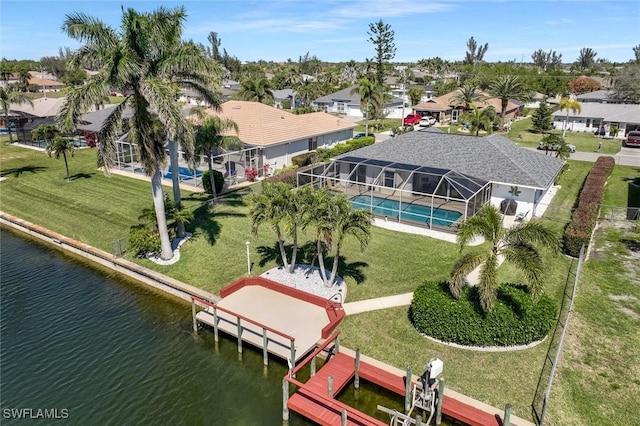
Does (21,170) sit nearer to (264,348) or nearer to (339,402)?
(264,348)

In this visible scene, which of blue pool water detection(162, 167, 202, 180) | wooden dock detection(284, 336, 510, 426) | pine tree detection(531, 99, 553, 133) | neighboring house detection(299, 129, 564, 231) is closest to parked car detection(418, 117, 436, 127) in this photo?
pine tree detection(531, 99, 553, 133)

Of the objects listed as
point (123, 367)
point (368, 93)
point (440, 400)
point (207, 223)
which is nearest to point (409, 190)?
point (207, 223)

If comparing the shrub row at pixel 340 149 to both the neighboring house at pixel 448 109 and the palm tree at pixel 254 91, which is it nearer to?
the palm tree at pixel 254 91

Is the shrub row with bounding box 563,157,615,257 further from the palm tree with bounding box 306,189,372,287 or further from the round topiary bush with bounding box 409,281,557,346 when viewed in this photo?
the palm tree with bounding box 306,189,372,287

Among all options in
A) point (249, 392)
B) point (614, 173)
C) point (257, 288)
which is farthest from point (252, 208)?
point (614, 173)

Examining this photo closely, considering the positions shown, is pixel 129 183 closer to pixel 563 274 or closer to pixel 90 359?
pixel 90 359

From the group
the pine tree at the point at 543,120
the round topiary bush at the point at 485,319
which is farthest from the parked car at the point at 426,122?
the round topiary bush at the point at 485,319
